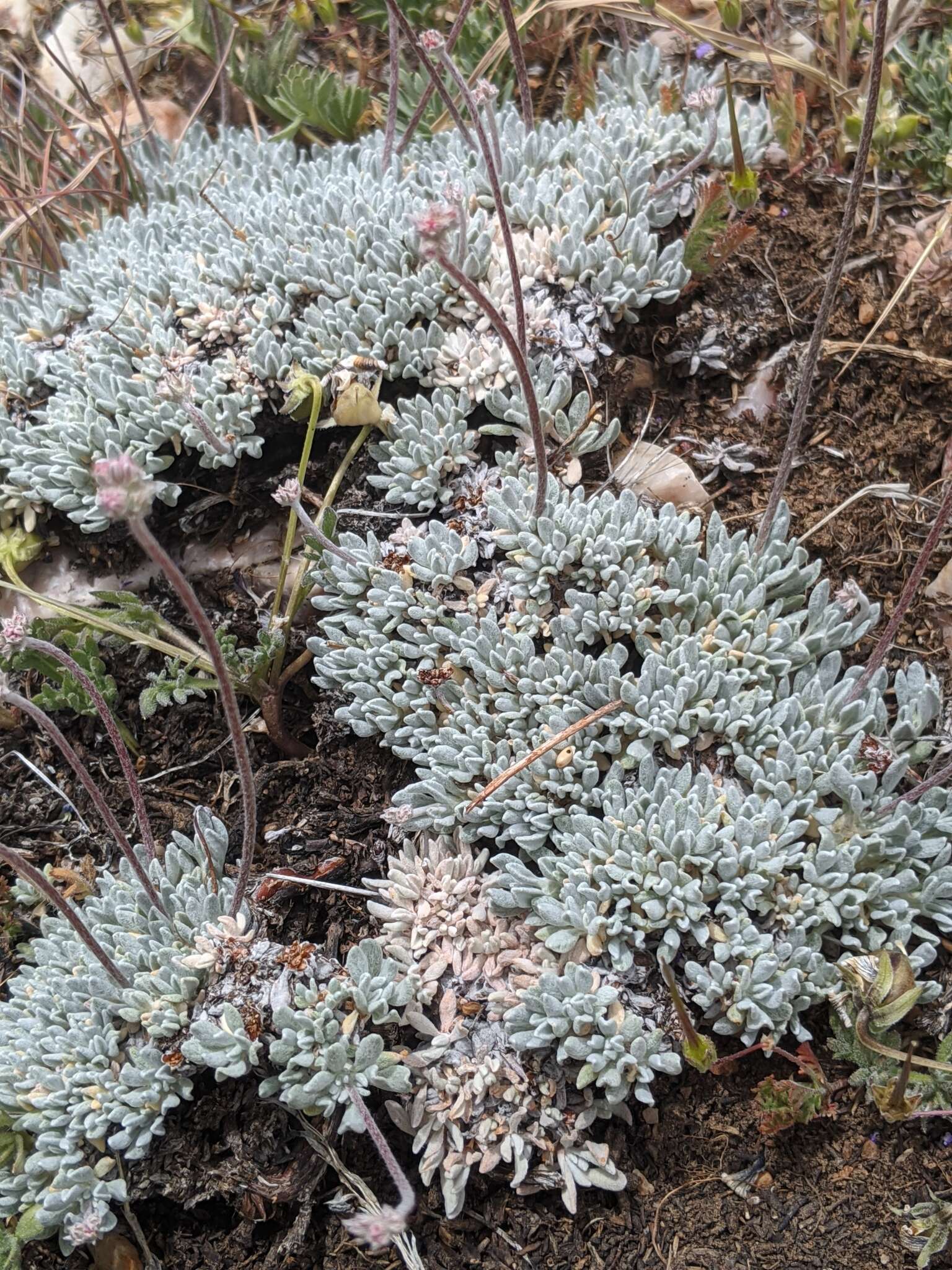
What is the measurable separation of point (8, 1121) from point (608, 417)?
284cm

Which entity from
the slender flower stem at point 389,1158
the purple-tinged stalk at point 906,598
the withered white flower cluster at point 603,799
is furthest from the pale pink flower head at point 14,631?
the purple-tinged stalk at point 906,598

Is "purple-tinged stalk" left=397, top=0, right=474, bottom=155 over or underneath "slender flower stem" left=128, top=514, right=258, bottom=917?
over

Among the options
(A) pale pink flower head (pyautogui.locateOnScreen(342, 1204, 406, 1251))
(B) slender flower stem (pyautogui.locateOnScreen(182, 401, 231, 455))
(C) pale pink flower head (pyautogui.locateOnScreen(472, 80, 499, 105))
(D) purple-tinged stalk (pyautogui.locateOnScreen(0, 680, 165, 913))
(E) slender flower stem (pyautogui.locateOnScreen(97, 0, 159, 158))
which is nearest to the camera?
(A) pale pink flower head (pyautogui.locateOnScreen(342, 1204, 406, 1251))

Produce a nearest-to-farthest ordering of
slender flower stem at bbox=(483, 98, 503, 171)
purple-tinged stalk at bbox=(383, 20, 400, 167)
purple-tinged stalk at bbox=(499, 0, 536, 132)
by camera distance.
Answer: purple-tinged stalk at bbox=(499, 0, 536, 132)
slender flower stem at bbox=(483, 98, 503, 171)
purple-tinged stalk at bbox=(383, 20, 400, 167)

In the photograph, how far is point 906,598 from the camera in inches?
99.9

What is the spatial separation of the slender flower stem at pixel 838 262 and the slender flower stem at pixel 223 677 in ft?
5.40

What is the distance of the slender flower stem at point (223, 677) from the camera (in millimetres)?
1762

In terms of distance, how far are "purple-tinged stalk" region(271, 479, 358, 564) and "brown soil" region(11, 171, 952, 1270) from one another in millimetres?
417

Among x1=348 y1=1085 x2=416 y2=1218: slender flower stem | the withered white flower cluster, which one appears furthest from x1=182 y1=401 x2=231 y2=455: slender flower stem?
x1=348 y1=1085 x2=416 y2=1218: slender flower stem

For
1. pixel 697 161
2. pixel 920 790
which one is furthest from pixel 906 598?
pixel 697 161

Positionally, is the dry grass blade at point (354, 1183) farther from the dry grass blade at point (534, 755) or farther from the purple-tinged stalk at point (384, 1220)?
the dry grass blade at point (534, 755)

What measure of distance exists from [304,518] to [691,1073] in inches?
73.0

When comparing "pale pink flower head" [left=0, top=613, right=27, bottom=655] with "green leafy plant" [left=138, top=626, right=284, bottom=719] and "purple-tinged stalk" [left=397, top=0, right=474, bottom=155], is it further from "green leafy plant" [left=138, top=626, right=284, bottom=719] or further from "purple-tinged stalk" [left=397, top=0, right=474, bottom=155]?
"purple-tinged stalk" [left=397, top=0, right=474, bottom=155]

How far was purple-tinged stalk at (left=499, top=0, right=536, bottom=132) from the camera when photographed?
2.65 metres
